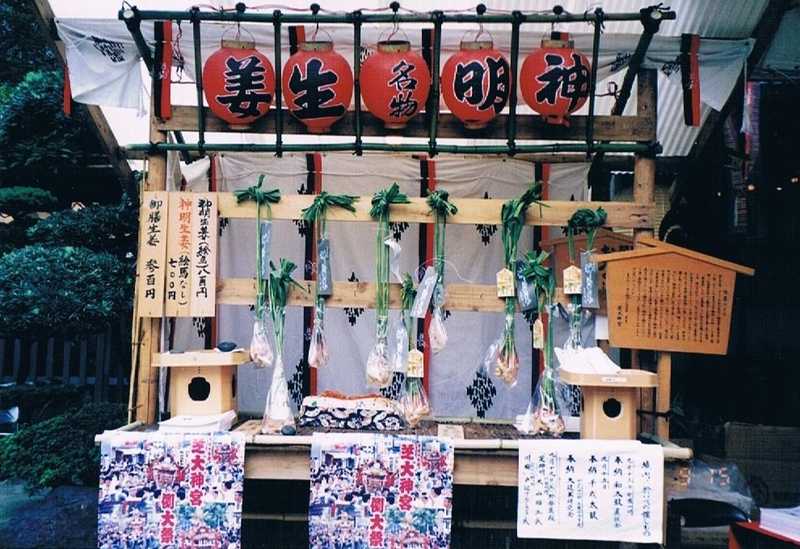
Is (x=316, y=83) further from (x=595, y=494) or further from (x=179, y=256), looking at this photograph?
(x=595, y=494)

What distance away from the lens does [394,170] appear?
6.88 meters

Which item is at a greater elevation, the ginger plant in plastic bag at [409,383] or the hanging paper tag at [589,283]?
the hanging paper tag at [589,283]

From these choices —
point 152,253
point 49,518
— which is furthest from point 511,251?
point 49,518

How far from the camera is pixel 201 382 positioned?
17.0 ft

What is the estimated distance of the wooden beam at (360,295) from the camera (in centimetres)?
522

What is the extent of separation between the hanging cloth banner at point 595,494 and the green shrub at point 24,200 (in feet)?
22.3

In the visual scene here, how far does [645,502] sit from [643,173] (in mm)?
2592

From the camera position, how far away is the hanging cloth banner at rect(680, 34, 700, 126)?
5355 millimetres

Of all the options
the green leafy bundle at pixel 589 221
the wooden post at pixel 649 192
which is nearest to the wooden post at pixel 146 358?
the green leafy bundle at pixel 589 221

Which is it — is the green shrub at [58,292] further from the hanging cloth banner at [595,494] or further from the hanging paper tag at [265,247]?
the hanging cloth banner at [595,494]

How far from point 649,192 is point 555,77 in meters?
1.23

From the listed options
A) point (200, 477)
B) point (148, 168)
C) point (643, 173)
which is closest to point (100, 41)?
point (148, 168)

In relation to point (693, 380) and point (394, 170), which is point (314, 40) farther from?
point (693, 380)

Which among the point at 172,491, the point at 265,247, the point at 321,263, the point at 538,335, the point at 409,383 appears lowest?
the point at 172,491
